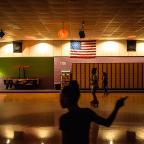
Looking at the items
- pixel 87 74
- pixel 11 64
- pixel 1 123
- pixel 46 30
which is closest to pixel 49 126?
pixel 1 123

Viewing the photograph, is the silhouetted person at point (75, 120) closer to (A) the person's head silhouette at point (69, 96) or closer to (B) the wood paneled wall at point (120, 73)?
(A) the person's head silhouette at point (69, 96)

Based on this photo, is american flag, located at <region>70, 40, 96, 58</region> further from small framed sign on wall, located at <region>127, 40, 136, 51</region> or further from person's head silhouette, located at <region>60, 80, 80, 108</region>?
person's head silhouette, located at <region>60, 80, 80, 108</region>

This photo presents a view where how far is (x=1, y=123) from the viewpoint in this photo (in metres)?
10.2

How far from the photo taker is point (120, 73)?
26047 mm

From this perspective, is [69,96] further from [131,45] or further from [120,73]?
[131,45]

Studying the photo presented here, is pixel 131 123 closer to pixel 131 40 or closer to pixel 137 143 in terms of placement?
pixel 137 143

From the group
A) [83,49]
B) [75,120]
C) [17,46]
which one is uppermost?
[17,46]

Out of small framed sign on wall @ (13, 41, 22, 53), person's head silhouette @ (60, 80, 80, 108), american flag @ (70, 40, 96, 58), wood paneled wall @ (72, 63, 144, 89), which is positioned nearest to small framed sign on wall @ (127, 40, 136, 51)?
wood paneled wall @ (72, 63, 144, 89)

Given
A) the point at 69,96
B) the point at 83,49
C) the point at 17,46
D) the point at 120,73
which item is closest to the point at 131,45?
the point at 120,73

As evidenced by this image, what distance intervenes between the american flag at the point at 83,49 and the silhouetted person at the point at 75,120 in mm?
22994

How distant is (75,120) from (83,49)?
75.7 ft

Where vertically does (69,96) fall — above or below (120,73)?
above

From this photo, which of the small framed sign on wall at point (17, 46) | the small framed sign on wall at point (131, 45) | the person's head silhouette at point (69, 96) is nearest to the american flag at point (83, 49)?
the small framed sign on wall at point (131, 45)

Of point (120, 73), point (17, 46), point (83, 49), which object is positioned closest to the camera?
point (83, 49)
